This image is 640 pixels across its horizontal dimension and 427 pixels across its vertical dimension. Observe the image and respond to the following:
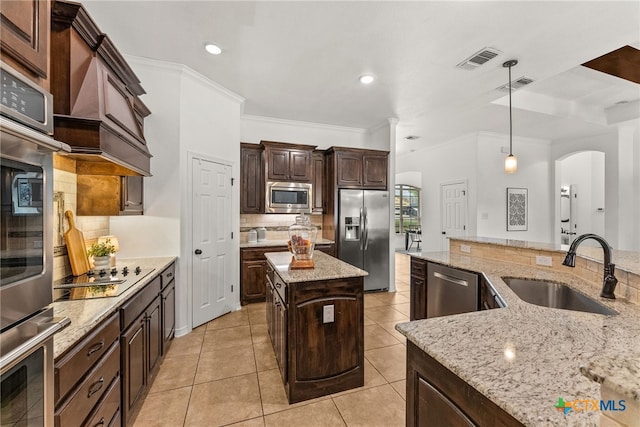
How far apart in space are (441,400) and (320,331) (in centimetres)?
124

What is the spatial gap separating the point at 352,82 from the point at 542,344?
3.31 m

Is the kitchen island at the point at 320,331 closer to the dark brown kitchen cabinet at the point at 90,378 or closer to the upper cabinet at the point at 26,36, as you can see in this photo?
the dark brown kitchen cabinet at the point at 90,378

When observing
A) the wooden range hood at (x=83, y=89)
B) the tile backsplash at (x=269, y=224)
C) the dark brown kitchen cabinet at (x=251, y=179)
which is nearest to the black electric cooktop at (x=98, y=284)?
the wooden range hood at (x=83, y=89)

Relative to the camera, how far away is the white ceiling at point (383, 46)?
2.21 meters

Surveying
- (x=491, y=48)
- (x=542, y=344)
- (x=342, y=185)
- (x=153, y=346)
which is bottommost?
(x=153, y=346)

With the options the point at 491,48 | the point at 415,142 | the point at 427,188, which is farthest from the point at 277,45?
the point at 427,188

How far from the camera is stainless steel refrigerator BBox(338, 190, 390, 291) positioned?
185 inches

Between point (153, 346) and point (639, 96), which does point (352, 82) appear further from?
point (639, 96)

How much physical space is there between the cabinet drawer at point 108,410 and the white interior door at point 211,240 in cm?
173

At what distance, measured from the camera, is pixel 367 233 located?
478cm

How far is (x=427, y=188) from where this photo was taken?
7.01 m

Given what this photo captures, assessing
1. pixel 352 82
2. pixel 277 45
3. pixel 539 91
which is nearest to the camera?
pixel 277 45

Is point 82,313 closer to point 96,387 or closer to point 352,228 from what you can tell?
point 96,387

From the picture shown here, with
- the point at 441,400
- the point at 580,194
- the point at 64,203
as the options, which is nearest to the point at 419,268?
the point at 441,400
